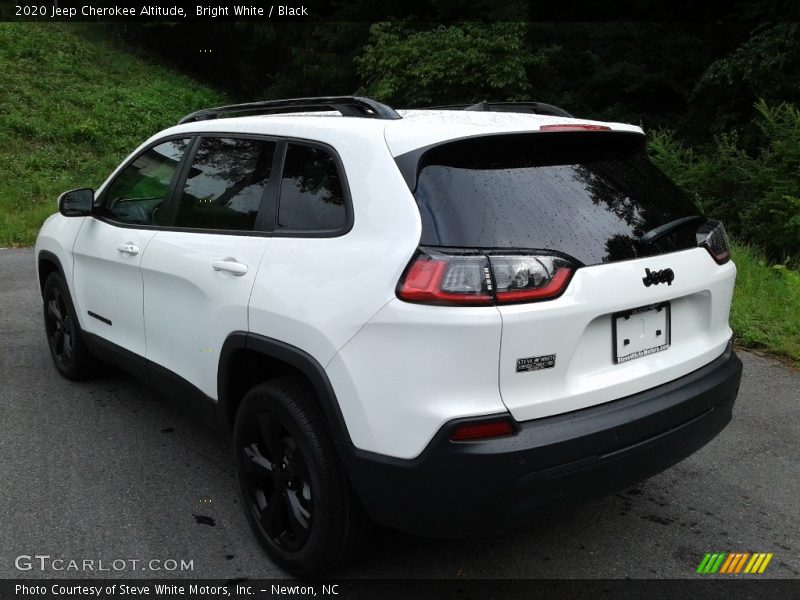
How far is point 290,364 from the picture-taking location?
8.66 ft

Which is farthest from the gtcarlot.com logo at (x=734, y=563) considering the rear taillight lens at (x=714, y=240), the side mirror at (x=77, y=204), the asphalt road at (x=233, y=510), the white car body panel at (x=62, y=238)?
the white car body panel at (x=62, y=238)

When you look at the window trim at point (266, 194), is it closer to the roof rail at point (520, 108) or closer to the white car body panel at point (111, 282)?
the white car body panel at point (111, 282)

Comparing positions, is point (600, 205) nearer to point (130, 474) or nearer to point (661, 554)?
point (661, 554)

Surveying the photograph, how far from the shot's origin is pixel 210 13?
24391mm

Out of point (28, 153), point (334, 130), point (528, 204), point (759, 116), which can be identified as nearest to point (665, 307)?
point (528, 204)

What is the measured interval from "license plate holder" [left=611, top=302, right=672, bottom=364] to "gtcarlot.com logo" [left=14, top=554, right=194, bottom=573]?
72.1 inches

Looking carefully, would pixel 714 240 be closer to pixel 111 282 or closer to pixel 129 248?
pixel 129 248

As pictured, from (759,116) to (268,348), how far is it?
1070 centimetres

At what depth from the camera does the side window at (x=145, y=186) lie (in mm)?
3709

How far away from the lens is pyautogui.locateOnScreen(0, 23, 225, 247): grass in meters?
13.6

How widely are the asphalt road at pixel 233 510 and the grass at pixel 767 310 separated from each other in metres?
1.00

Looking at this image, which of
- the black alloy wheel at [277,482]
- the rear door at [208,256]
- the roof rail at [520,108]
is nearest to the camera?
the black alloy wheel at [277,482]

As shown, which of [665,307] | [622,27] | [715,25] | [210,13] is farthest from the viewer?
[210,13]

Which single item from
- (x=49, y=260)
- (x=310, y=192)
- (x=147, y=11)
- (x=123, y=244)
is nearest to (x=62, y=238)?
(x=49, y=260)
